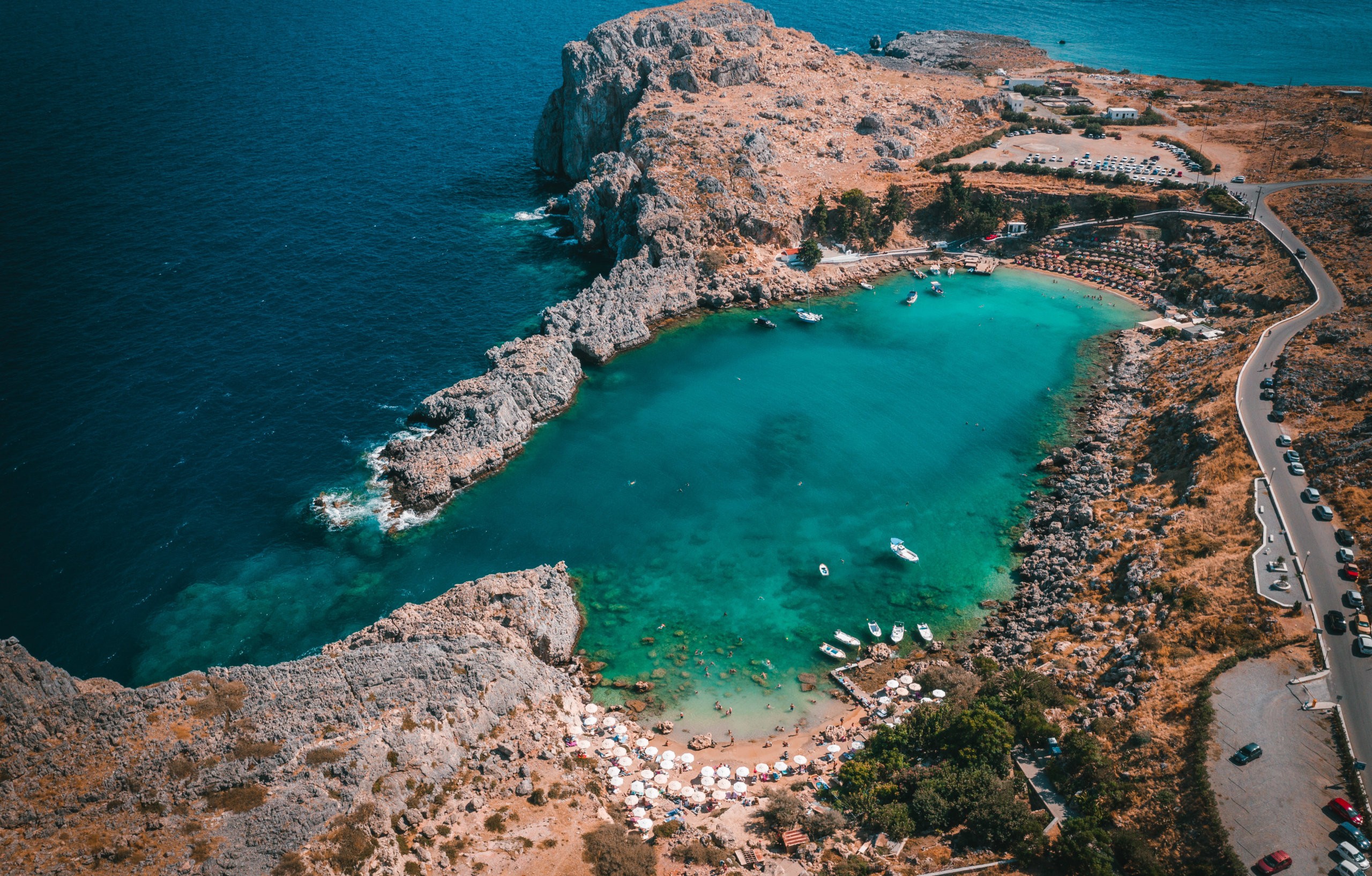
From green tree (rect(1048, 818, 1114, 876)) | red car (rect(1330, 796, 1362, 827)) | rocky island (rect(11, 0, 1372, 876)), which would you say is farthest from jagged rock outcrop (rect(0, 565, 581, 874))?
red car (rect(1330, 796, 1362, 827))

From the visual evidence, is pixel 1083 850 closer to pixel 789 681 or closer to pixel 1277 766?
pixel 1277 766

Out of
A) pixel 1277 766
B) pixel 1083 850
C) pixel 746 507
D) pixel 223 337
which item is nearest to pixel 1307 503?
pixel 1277 766

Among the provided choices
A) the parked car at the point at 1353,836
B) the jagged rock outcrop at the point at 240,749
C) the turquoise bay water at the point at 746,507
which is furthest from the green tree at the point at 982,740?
the jagged rock outcrop at the point at 240,749

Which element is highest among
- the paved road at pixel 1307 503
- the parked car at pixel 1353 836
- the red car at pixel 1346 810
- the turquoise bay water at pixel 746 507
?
the paved road at pixel 1307 503

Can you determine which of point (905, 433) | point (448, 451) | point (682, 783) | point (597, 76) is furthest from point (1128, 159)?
point (682, 783)

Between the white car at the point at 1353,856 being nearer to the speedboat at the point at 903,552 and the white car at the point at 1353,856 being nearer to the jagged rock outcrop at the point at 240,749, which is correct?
the speedboat at the point at 903,552

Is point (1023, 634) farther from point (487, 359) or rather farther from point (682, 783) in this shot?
point (487, 359)
